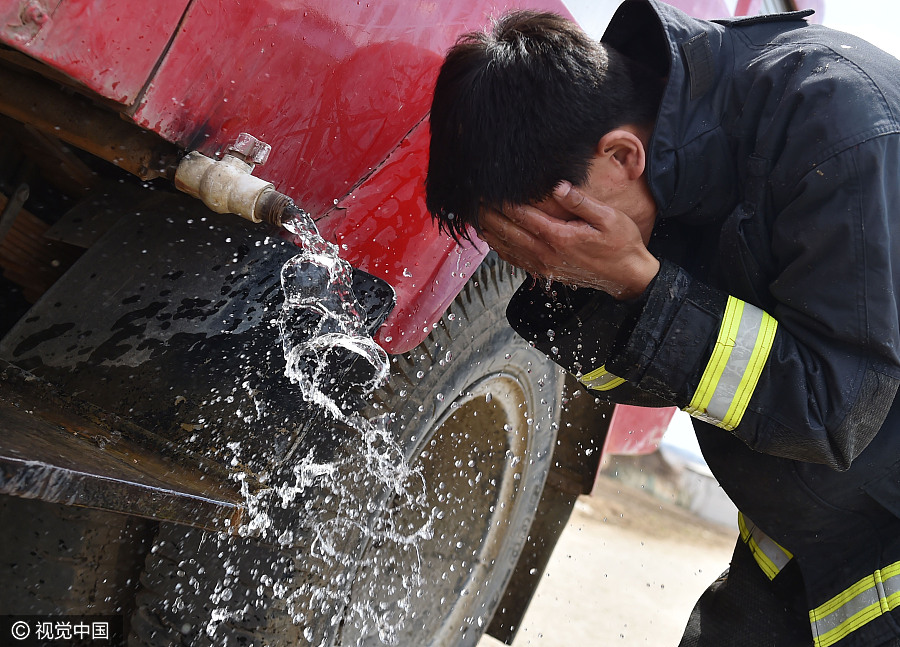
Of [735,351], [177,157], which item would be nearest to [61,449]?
[177,157]

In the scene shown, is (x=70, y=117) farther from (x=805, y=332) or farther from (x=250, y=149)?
(x=805, y=332)

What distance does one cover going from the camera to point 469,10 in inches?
62.1

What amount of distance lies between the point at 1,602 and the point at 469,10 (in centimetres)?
159

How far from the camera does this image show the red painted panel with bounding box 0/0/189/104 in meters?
0.90

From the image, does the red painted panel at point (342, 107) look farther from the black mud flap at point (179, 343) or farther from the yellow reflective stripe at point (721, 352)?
the yellow reflective stripe at point (721, 352)

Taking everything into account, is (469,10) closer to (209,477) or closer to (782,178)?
(782,178)

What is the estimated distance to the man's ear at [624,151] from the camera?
1347 millimetres

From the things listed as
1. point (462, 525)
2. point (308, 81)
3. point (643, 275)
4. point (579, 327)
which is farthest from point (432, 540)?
point (308, 81)

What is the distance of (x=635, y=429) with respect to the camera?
3.03 meters

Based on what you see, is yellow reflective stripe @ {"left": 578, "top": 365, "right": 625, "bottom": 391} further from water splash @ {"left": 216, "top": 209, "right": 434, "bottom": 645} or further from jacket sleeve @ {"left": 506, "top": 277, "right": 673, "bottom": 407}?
water splash @ {"left": 216, "top": 209, "right": 434, "bottom": 645}

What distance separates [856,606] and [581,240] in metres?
0.94

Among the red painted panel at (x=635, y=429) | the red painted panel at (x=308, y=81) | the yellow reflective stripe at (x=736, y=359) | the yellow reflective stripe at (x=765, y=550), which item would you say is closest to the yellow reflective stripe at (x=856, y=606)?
the yellow reflective stripe at (x=765, y=550)

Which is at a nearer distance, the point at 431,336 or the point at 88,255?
the point at 88,255

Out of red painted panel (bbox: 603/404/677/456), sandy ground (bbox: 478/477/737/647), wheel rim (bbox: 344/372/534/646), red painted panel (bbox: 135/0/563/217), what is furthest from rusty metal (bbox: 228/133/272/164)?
sandy ground (bbox: 478/477/737/647)
